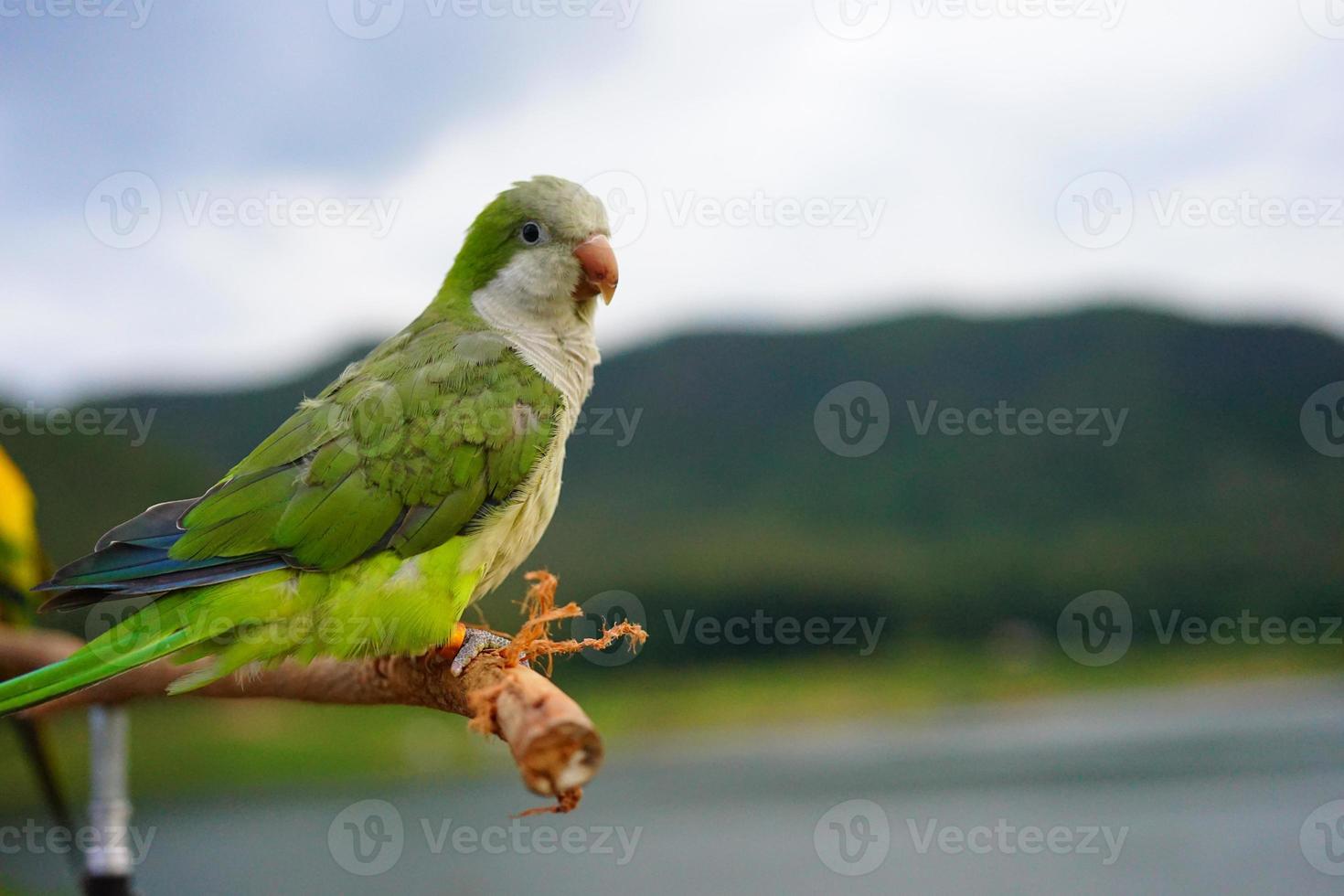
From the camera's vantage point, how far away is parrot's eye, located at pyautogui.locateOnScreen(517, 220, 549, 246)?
11.6 ft

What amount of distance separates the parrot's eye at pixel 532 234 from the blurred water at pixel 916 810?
16.8 m

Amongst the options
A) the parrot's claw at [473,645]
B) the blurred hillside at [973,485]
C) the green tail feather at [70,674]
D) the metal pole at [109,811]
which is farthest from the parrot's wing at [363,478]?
the blurred hillside at [973,485]

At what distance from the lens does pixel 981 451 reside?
1993 inches

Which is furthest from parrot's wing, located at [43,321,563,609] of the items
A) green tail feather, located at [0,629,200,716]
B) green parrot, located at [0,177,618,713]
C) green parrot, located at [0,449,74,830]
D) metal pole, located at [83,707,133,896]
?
green parrot, located at [0,449,74,830]

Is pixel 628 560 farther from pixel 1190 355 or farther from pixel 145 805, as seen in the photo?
pixel 1190 355

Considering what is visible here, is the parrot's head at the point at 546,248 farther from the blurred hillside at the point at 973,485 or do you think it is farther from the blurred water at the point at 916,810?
the blurred hillside at the point at 973,485

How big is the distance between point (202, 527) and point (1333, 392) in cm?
954

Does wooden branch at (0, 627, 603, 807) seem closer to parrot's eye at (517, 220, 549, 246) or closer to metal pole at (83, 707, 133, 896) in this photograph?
metal pole at (83, 707, 133, 896)

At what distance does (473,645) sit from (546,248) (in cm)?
143

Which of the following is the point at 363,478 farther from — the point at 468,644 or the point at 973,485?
the point at 973,485

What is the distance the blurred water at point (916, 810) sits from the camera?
25.8 meters

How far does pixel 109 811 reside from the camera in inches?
134

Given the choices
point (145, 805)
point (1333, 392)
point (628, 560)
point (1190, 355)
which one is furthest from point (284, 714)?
point (1190, 355)

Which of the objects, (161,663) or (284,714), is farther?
(284,714)
